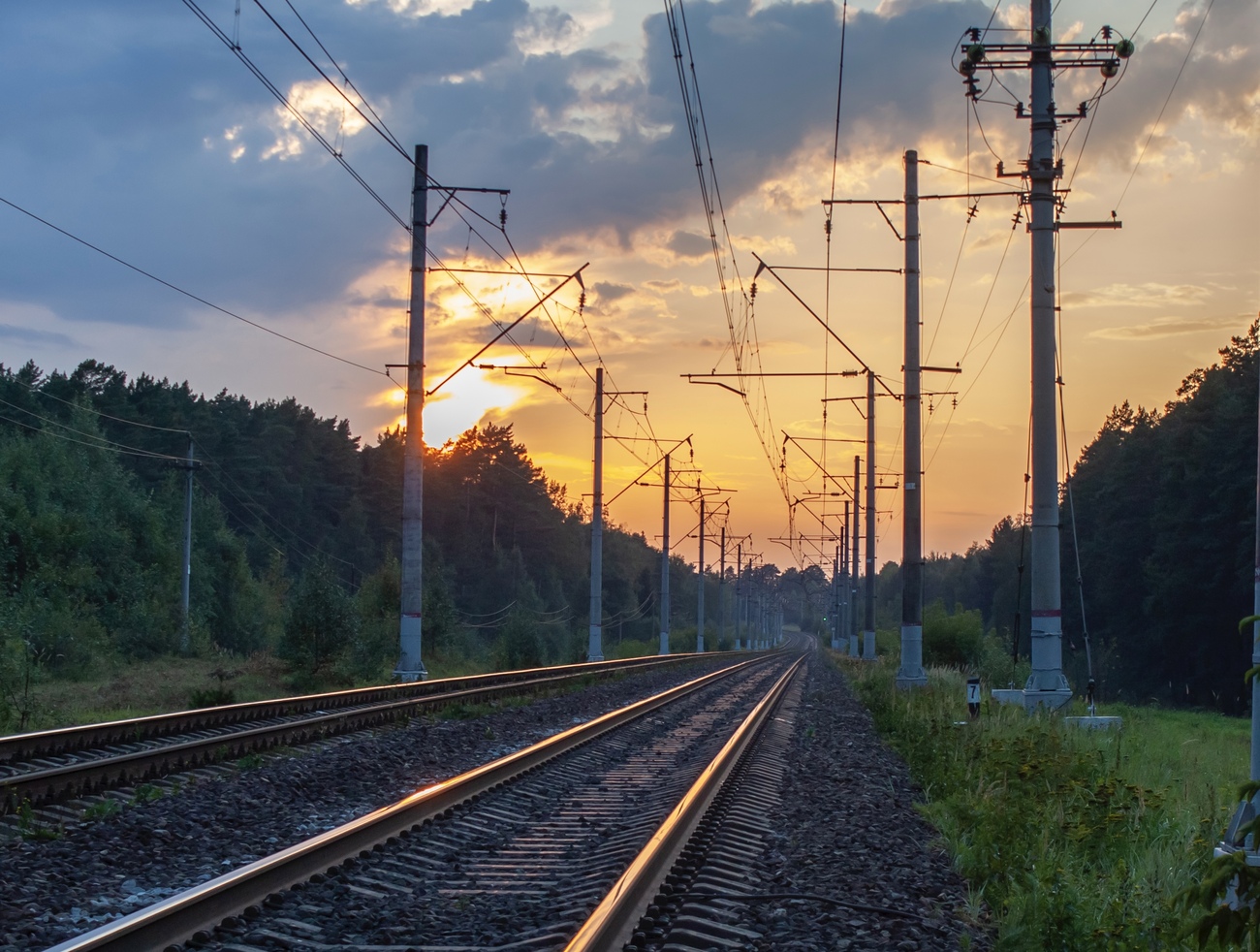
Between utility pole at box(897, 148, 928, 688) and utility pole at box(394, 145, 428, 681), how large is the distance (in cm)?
1093

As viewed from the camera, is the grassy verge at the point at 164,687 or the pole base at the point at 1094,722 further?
the grassy verge at the point at 164,687

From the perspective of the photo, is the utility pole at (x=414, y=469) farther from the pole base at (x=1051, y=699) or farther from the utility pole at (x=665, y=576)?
the utility pole at (x=665, y=576)

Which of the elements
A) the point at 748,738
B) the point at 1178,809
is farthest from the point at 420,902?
the point at 748,738

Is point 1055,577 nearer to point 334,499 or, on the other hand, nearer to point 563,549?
point 334,499

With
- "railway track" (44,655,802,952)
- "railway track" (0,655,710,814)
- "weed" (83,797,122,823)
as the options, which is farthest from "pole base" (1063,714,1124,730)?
"weed" (83,797,122,823)

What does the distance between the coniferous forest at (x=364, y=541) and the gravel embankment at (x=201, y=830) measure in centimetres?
1108

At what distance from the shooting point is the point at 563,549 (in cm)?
12262

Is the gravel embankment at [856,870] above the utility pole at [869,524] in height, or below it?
below

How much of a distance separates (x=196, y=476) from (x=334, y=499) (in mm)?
15843

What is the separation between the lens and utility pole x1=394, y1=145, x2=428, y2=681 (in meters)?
26.4

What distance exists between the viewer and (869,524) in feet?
160

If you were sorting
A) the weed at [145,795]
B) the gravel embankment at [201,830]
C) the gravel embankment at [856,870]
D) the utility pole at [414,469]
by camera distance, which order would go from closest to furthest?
the gravel embankment at [856,870]
the gravel embankment at [201,830]
the weed at [145,795]
the utility pole at [414,469]

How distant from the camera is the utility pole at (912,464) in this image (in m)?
27.3

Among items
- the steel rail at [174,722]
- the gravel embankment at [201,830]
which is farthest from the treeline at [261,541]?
the gravel embankment at [201,830]
